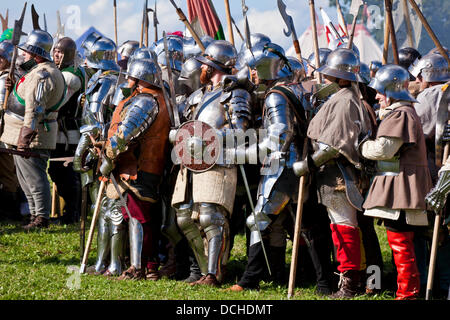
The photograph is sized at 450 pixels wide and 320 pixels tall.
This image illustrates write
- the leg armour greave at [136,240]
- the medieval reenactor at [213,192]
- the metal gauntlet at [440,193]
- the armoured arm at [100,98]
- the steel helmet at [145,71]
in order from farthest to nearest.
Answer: the armoured arm at [100,98]
the steel helmet at [145,71]
the leg armour greave at [136,240]
the medieval reenactor at [213,192]
the metal gauntlet at [440,193]

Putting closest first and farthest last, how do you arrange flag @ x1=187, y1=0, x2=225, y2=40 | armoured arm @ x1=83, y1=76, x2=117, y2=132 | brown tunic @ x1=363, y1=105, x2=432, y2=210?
brown tunic @ x1=363, y1=105, x2=432, y2=210, armoured arm @ x1=83, y1=76, x2=117, y2=132, flag @ x1=187, y1=0, x2=225, y2=40

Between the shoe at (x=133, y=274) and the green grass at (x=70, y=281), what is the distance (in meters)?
0.13

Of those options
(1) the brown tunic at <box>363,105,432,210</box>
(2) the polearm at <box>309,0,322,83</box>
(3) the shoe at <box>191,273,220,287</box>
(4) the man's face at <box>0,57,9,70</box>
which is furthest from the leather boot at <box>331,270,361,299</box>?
(4) the man's face at <box>0,57,9,70</box>

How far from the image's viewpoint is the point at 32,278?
7555mm

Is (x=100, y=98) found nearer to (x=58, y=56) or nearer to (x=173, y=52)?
(x=173, y=52)

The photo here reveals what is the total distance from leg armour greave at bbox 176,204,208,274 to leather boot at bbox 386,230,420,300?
1.74 metres

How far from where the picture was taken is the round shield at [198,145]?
732cm

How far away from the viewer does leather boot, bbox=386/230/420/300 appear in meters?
6.62

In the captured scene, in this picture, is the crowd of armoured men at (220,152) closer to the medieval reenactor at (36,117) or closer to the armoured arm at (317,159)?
the armoured arm at (317,159)

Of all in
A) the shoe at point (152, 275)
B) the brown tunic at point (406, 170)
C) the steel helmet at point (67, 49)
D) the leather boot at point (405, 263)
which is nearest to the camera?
the brown tunic at point (406, 170)

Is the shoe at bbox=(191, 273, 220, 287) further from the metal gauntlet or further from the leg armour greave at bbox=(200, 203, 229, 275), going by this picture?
the metal gauntlet

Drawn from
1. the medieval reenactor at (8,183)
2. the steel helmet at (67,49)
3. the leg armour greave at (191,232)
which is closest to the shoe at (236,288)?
the leg armour greave at (191,232)

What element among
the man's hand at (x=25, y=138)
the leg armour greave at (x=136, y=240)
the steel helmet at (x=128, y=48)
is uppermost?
the steel helmet at (x=128, y=48)

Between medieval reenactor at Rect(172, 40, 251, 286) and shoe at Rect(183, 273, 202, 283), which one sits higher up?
medieval reenactor at Rect(172, 40, 251, 286)
